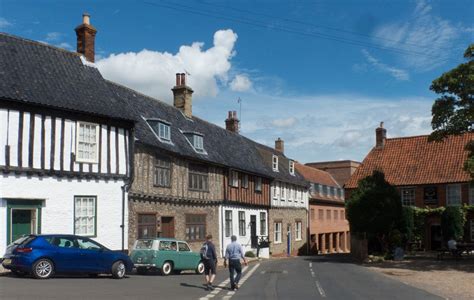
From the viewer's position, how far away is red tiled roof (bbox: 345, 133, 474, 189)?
42.0 meters

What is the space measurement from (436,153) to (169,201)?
2582 cm

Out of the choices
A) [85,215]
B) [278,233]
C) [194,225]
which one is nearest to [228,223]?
[194,225]

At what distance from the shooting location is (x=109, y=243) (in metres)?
23.2

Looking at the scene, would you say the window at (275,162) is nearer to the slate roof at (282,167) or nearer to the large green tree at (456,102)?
the slate roof at (282,167)

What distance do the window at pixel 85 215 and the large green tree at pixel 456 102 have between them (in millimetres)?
16607

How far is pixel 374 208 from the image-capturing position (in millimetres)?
32094

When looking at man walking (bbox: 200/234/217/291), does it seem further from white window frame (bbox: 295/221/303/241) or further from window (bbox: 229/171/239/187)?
white window frame (bbox: 295/221/303/241)

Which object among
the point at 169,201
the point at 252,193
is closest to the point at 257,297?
the point at 169,201

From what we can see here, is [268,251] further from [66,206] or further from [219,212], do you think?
[66,206]

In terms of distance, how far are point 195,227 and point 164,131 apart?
6095mm

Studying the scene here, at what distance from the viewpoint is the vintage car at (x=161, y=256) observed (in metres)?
20.5

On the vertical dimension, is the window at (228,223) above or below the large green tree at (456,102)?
below

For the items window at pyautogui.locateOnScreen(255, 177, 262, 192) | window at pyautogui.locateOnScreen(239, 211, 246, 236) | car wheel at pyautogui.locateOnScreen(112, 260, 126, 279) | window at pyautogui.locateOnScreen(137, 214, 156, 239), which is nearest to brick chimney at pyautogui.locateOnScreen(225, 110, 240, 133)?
window at pyautogui.locateOnScreen(255, 177, 262, 192)

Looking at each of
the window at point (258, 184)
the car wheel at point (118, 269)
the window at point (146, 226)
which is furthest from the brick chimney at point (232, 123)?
the car wheel at point (118, 269)
